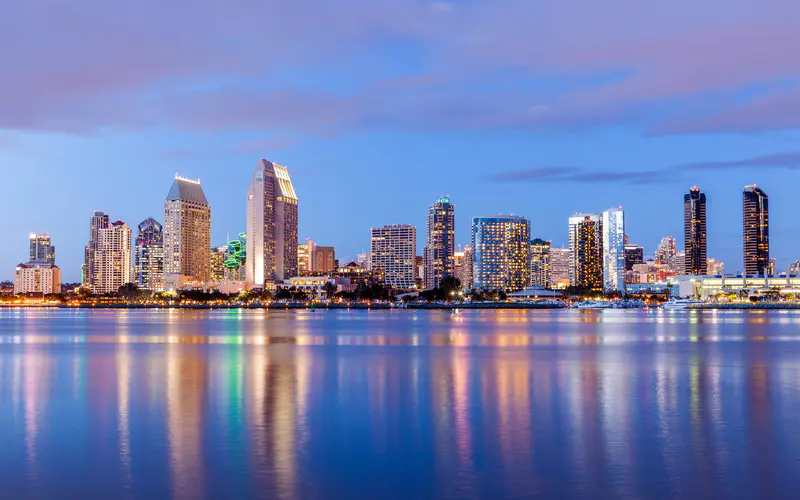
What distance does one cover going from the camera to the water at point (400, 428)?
17.4 metres

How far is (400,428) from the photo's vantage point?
964 inches

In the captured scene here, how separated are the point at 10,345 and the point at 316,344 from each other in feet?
78.7

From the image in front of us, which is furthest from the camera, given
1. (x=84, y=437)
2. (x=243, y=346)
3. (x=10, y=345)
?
(x=10, y=345)

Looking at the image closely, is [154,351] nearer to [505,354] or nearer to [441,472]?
[505,354]

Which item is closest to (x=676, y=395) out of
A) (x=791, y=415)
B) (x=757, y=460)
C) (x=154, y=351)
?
(x=791, y=415)

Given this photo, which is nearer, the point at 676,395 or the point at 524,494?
the point at 524,494

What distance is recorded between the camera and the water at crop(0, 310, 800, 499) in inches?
685

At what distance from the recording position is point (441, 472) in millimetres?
18406

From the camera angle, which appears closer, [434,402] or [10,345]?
[434,402]

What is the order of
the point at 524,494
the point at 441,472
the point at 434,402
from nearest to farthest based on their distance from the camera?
the point at 524,494
the point at 441,472
the point at 434,402

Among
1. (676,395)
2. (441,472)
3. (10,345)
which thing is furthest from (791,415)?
(10,345)

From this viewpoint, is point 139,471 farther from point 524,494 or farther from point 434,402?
point 434,402

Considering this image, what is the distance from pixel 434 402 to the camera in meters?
30.3

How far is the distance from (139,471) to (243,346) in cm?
4480
